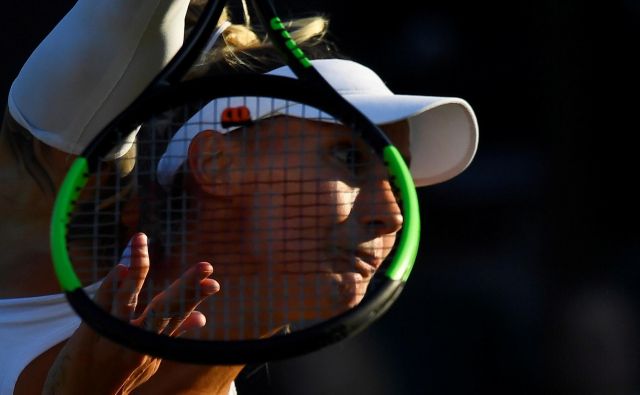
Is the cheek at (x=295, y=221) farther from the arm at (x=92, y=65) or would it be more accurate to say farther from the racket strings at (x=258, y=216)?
the arm at (x=92, y=65)

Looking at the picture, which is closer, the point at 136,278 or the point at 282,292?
the point at 136,278

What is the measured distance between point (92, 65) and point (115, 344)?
279mm

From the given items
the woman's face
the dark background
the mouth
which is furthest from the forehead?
the dark background

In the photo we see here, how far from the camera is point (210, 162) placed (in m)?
1.36

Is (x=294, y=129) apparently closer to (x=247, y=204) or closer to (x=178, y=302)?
(x=247, y=204)

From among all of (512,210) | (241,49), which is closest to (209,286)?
(241,49)

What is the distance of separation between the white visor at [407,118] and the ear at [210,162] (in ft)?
0.04

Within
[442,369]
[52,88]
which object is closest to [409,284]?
[442,369]

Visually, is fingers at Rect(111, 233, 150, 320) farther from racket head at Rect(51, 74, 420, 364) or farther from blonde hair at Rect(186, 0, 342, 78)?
blonde hair at Rect(186, 0, 342, 78)

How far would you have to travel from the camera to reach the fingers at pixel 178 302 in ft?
3.89

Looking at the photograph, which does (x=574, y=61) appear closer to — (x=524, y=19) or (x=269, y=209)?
(x=524, y=19)

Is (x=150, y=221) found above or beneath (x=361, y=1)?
beneath

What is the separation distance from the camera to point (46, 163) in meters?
1.40

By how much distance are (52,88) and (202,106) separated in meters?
0.17
